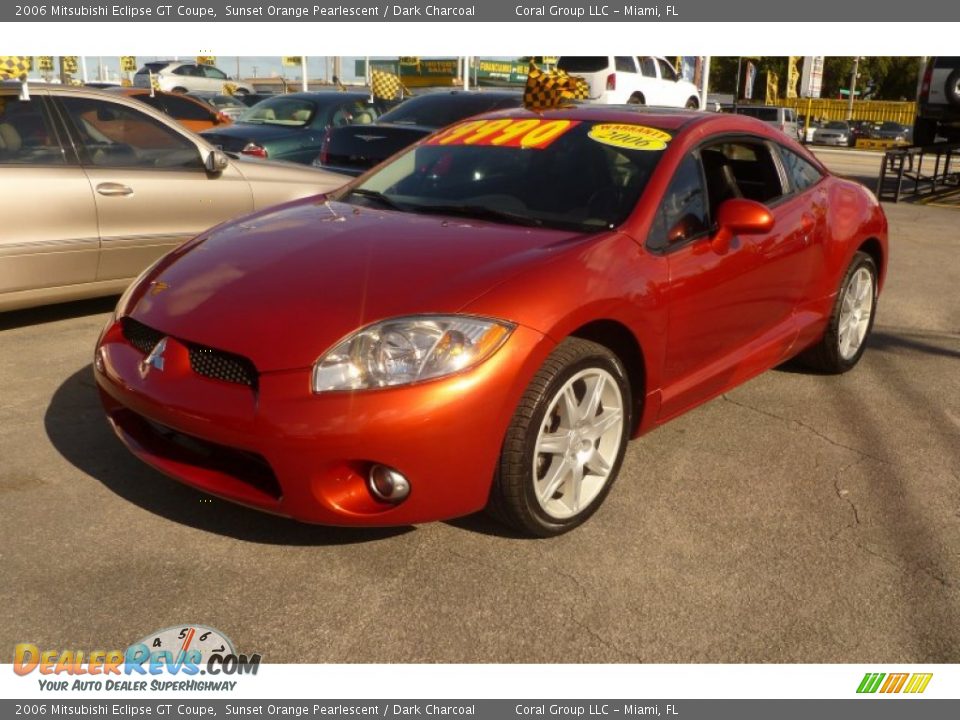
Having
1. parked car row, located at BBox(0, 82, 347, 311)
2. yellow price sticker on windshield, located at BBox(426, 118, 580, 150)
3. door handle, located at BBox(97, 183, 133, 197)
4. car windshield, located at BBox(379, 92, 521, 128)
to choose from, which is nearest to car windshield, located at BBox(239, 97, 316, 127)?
car windshield, located at BBox(379, 92, 521, 128)

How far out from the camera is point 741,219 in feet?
11.9

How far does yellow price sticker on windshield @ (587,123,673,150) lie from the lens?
3.85 metres

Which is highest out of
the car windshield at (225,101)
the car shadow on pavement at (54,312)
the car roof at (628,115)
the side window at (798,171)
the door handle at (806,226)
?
the car roof at (628,115)

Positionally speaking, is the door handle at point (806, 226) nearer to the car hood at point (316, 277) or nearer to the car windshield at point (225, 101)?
the car hood at point (316, 277)

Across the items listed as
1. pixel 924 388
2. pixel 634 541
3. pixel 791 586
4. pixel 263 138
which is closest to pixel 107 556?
pixel 634 541

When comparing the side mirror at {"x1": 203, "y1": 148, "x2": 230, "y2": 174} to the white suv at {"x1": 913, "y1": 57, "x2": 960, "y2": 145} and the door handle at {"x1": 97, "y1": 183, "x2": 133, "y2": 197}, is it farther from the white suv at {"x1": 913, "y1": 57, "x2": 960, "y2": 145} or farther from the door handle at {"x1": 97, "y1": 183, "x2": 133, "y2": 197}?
the white suv at {"x1": 913, "y1": 57, "x2": 960, "y2": 145}

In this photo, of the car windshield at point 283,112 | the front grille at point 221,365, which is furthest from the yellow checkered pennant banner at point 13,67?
the car windshield at point 283,112

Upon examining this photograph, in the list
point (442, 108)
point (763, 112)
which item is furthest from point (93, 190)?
point (763, 112)

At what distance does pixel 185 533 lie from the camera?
10.3ft

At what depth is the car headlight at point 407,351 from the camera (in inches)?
108

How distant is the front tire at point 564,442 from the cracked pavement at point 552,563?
13 centimetres

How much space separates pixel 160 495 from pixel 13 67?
13.2 feet

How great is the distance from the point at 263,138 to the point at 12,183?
5.55 m

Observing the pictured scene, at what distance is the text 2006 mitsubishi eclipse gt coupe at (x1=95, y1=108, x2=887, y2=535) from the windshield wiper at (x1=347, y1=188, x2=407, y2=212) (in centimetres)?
1
